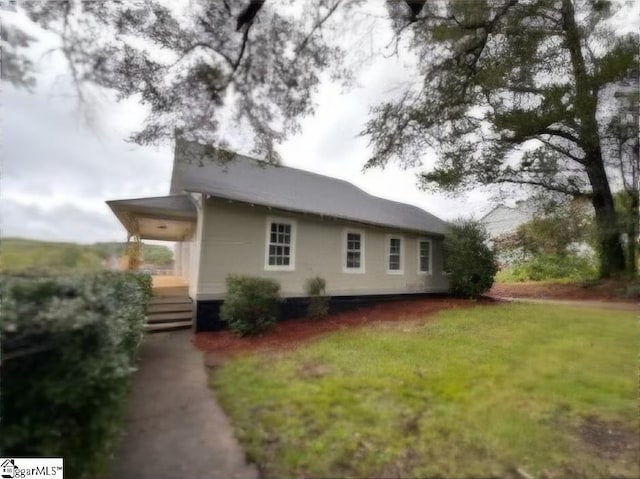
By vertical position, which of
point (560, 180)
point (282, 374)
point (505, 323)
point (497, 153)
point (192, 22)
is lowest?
point (282, 374)

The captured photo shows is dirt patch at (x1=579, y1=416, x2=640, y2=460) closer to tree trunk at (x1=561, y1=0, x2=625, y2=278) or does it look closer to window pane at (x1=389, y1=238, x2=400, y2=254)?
tree trunk at (x1=561, y1=0, x2=625, y2=278)

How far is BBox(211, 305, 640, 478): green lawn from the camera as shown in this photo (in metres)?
1.43

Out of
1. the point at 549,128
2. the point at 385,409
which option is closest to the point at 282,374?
the point at 385,409

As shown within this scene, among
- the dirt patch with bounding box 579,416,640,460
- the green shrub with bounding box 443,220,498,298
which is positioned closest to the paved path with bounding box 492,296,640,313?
the dirt patch with bounding box 579,416,640,460

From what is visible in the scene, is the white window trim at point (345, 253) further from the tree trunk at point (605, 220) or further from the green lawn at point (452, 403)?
the tree trunk at point (605, 220)

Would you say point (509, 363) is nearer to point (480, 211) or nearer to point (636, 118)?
point (480, 211)

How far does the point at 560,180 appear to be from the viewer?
2.73 m

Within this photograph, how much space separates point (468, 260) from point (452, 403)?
145 inches

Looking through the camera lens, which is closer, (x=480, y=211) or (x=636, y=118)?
(x=636, y=118)

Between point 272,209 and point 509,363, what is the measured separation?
2.28 meters

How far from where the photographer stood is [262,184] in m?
2.50

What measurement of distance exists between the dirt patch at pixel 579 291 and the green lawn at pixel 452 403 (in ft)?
0.64

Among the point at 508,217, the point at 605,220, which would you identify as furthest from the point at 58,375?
the point at 605,220

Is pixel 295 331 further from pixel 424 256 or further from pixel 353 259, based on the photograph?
pixel 424 256
